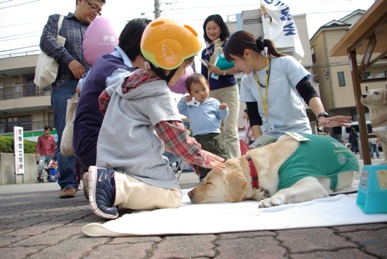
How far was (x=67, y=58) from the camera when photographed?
3.51 meters

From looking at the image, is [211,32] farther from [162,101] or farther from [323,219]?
[323,219]

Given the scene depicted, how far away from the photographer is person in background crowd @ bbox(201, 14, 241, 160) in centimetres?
436

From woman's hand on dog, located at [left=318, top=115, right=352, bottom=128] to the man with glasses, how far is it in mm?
2500

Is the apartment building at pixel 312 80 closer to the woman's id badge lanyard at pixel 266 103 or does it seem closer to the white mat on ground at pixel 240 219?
the woman's id badge lanyard at pixel 266 103

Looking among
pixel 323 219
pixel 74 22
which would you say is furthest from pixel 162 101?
pixel 74 22

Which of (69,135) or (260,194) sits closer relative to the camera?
(260,194)

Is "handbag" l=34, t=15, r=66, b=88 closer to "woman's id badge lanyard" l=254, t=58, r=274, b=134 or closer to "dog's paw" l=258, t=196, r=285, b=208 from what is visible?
"woman's id badge lanyard" l=254, t=58, r=274, b=134

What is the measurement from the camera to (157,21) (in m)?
2.15

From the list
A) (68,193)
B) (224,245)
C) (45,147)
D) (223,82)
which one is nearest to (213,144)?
(223,82)

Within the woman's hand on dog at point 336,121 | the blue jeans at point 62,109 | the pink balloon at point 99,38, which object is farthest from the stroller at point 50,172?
the woman's hand on dog at point 336,121

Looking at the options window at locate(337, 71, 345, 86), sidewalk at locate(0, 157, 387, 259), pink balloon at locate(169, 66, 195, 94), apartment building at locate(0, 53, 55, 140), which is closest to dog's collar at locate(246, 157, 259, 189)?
sidewalk at locate(0, 157, 387, 259)

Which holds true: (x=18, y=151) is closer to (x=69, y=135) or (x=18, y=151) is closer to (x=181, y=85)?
(x=181, y=85)

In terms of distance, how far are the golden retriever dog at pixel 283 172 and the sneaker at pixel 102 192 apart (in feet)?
2.32

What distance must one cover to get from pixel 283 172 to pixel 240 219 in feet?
2.30
